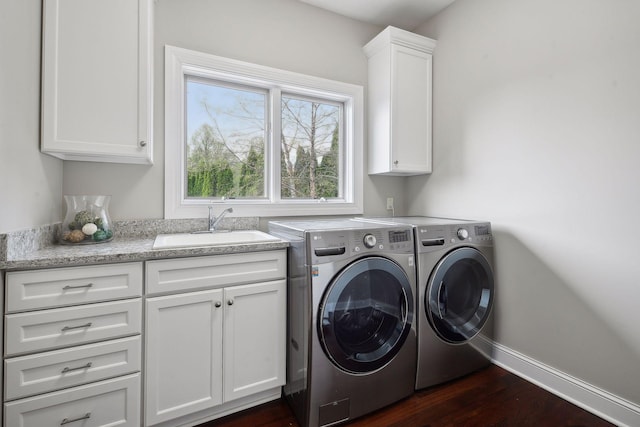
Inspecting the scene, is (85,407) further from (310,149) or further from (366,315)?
(310,149)

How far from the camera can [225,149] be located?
2.32 metres

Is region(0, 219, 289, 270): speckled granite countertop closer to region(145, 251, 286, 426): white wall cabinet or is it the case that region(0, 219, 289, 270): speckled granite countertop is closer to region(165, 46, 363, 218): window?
region(145, 251, 286, 426): white wall cabinet

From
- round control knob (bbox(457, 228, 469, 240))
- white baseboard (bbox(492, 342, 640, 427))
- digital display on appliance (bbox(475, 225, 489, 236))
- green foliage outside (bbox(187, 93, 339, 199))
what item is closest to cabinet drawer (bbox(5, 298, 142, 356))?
green foliage outside (bbox(187, 93, 339, 199))

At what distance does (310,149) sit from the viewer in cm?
267

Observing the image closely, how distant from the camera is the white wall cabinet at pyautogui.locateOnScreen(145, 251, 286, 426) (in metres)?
1.44

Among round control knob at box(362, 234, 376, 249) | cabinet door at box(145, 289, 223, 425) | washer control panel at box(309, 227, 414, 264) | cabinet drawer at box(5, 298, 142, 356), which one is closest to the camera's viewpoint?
cabinet drawer at box(5, 298, 142, 356)

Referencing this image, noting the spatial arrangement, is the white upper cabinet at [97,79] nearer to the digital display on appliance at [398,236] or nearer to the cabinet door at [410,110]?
the digital display on appliance at [398,236]

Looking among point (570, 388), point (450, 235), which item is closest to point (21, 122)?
point (450, 235)

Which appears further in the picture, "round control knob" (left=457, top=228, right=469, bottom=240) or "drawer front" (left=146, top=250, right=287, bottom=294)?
"round control knob" (left=457, top=228, right=469, bottom=240)

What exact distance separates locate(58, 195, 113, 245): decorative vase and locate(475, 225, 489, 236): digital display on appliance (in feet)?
7.45

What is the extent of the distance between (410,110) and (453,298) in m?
1.55

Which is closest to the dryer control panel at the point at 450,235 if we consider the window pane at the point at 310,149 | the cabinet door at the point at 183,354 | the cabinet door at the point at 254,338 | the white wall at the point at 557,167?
the white wall at the point at 557,167

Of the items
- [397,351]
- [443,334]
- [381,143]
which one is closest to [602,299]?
[443,334]

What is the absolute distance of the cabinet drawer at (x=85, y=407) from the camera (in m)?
1.19
